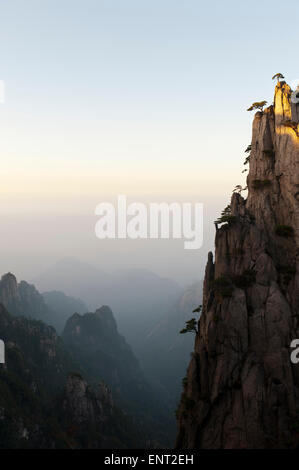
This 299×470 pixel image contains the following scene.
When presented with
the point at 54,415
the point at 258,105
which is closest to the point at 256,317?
the point at 258,105

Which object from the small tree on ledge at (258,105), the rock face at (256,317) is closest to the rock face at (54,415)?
the rock face at (256,317)

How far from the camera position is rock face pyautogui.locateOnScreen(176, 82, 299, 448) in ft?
130

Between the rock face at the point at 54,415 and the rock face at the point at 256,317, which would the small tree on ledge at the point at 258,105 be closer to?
the rock face at the point at 256,317

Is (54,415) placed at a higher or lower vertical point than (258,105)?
lower

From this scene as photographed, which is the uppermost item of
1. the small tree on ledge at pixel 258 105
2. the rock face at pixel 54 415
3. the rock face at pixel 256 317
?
the small tree on ledge at pixel 258 105

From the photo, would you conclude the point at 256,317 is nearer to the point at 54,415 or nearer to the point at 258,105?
the point at 258,105

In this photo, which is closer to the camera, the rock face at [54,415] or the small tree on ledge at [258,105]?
the small tree on ledge at [258,105]

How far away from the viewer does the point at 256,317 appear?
4372 centimetres

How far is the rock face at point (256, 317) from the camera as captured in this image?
39.5 metres

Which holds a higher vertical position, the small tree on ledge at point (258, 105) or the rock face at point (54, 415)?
the small tree on ledge at point (258, 105)

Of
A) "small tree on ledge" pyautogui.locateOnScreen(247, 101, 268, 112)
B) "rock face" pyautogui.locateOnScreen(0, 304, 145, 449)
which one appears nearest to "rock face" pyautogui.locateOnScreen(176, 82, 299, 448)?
"small tree on ledge" pyautogui.locateOnScreen(247, 101, 268, 112)

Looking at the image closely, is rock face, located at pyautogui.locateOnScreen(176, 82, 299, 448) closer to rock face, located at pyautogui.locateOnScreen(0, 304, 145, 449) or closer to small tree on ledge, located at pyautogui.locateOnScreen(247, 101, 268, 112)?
small tree on ledge, located at pyautogui.locateOnScreen(247, 101, 268, 112)

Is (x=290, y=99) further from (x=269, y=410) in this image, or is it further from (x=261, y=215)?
(x=269, y=410)
